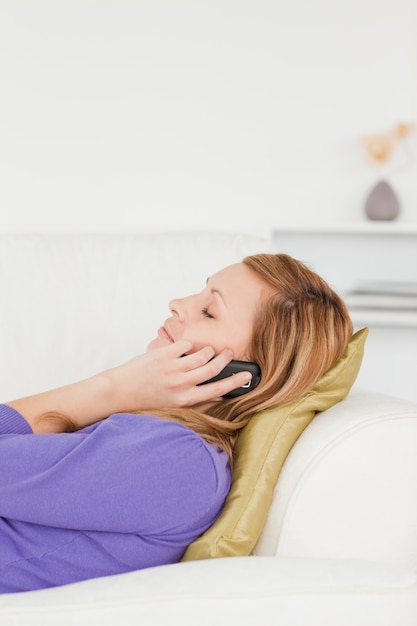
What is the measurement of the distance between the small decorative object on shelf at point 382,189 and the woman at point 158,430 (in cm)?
184

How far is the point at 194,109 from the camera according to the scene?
350 centimetres

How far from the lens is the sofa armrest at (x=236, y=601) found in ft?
3.57

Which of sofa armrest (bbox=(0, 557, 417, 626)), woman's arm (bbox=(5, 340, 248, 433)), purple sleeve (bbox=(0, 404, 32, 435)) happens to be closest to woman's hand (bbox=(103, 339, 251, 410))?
woman's arm (bbox=(5, 340, 248, 433))

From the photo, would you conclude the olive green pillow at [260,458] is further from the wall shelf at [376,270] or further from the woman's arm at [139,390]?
the wall shelf at [376,270]

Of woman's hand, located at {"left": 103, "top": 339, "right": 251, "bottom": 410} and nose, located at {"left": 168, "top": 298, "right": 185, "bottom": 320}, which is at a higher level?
nose, located at {"left": 168, "top": 298, "right": 185, "bottom": 320}

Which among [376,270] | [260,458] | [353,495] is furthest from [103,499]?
[376,270]

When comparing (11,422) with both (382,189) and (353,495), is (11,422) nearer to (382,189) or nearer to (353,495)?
(353,495)

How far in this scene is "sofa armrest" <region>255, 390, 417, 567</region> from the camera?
135 cm

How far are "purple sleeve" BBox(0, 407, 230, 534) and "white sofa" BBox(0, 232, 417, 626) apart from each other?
0.14 meters

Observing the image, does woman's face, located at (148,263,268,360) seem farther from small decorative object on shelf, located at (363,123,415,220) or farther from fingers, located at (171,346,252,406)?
small decorative object on shelf, located at (363,123,415,220)

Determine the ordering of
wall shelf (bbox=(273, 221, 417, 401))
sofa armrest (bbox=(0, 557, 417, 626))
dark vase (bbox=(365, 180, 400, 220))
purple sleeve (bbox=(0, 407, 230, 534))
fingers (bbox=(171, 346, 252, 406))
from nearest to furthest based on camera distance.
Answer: sofa armrest (bbox=(0, 557, 417, 626)), purple sleeve (bbox=(0, 407, 230, 534)), fingers (bbox=(171, 346, 252, 406)), dark vase (bbox=(365, 180, 400, 220)), wall shelf (bbox=(273, 221, 417, 401))

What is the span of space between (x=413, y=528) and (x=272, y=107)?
2.36m

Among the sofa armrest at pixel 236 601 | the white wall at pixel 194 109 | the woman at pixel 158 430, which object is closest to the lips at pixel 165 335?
the woman at pixel 158 430

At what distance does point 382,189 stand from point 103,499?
2328 mm
